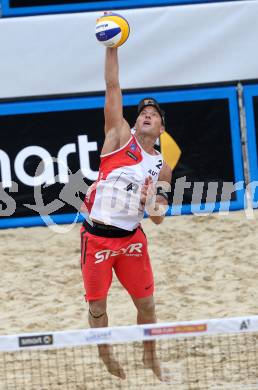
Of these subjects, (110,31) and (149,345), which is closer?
(110,31)

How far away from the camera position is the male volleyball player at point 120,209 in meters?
7.59

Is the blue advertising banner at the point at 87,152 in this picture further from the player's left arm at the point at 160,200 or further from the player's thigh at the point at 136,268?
the player's thigh at the point at 136,268

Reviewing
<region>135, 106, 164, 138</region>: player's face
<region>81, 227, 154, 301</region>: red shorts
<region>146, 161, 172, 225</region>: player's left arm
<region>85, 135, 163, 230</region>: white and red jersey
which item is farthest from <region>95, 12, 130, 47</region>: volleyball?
<region>81, 227, 154, 301</region>: red shorts

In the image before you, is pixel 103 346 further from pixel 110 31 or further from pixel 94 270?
pixel 110 31

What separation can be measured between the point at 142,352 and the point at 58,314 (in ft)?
4.19

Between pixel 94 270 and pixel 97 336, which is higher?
pixel 94 270

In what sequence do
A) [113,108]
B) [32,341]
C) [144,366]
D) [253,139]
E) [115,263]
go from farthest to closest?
[253,139]
[144,366]
[115,263]
[113,108]
[32,341]

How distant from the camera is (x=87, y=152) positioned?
1155cm

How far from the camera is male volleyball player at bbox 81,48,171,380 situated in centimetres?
759

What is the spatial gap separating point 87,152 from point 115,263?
3.98 meters

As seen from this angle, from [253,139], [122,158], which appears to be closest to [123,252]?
[122,158]

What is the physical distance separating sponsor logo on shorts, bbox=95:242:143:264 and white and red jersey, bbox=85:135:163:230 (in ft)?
0.52

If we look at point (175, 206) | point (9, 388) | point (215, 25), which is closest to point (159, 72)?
point (215, 25)

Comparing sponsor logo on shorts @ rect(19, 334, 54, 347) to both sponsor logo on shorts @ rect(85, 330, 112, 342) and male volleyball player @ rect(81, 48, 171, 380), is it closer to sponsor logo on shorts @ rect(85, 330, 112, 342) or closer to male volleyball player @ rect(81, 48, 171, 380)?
sponsor logo on shorts @ rect(85, 330, 112, 342)
